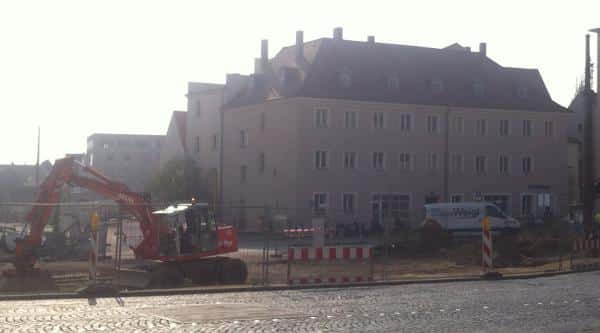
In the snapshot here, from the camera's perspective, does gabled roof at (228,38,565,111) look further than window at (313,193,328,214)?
Yes

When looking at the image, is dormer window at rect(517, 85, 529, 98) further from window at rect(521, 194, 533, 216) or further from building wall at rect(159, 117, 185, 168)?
building wall at rect(159, 117, 185, 168)

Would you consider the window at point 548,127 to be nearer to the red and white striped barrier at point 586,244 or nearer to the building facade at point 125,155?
the red and white striped barrier at point 586,244

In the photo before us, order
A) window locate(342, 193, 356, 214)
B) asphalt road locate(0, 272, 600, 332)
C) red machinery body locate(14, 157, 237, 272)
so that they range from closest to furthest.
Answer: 1. asphalt road locate(0, 272, 600, 332)
2. red machinery body locate(14, 157, 237, 272)
3. window locate(342, 193, 356, 214)

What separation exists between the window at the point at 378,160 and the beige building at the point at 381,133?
0.07 meters

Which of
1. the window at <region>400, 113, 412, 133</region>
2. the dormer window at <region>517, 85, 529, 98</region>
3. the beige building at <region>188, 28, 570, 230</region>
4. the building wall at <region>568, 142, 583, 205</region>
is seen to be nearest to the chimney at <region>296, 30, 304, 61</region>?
the beige building at <region>188, 28, 570, 230</region>

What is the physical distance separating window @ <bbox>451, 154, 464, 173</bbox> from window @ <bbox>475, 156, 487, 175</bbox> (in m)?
1.49

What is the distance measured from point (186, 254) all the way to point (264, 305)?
26.6 ft

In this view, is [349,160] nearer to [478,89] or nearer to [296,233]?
[478,89]

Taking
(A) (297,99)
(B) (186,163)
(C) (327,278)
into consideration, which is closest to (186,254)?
(C) (327,278)

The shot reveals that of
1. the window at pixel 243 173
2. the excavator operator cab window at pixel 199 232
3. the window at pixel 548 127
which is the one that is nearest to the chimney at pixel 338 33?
the window at pixel 243 173

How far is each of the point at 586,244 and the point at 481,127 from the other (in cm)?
3925

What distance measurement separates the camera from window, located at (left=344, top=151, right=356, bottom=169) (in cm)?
6694

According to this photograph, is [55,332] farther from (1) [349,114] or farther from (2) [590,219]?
(1) [349,114]

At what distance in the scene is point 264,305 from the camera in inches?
816
